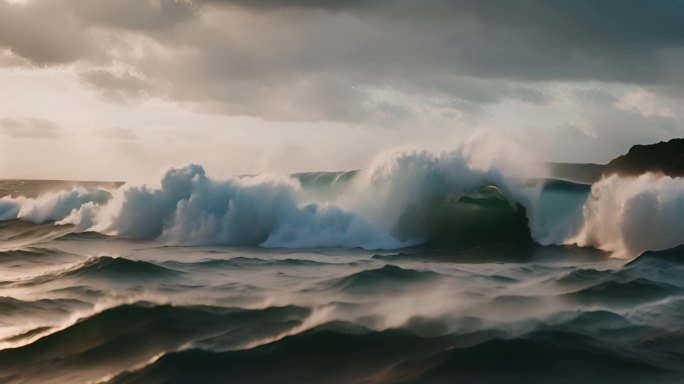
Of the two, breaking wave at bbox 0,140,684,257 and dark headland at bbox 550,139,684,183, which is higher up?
dark headland at bbox 550,139,684,183

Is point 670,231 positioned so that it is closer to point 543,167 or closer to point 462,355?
point 543,167

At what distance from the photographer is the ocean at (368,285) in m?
5.67

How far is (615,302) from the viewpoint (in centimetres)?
774

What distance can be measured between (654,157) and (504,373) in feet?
161

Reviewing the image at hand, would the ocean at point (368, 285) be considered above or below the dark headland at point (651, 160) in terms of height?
below

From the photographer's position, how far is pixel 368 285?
356 inches

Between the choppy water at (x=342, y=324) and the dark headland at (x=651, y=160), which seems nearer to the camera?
the choppy water at (x=342, y=324)

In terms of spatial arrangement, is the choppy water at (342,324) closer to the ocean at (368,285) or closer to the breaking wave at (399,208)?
the ocean at (368,285)

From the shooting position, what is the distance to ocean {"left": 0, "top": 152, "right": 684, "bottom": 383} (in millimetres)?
5672

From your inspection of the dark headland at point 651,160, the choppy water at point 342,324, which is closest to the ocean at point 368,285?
the choppy water at point 342,324

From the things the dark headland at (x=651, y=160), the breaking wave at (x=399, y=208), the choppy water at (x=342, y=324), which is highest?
the dark headland at (x=651, y=160)

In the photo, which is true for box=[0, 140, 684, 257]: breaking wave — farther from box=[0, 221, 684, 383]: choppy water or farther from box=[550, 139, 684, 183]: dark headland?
box=[550, 139, 684, 183]: dark headland

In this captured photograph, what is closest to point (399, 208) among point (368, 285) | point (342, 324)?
point (368, 285)

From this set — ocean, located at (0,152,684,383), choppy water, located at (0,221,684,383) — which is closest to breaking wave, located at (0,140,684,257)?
ocean, located at (0,152,684,383)
